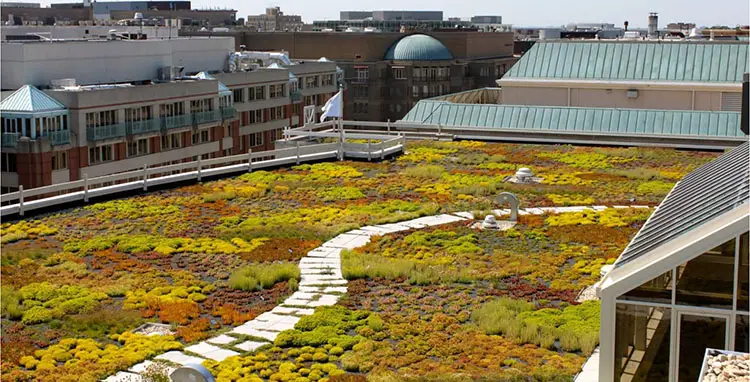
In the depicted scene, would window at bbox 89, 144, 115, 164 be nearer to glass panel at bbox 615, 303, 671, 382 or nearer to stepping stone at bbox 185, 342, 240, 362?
stepping stone at bbox 185, 342, 240, 362

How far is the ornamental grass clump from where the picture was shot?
30859mm

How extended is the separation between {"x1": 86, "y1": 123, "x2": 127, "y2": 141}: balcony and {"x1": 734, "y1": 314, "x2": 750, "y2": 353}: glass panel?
5990 centimetres

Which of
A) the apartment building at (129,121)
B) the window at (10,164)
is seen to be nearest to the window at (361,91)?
the apartment building at (129,121)

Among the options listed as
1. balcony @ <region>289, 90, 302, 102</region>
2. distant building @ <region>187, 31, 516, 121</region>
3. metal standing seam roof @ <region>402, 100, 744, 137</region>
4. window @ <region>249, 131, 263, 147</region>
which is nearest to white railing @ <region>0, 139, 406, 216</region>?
metal standing seam roof @ <region>402, 100, 744, 137</region>

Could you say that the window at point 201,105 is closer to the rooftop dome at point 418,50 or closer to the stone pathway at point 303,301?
the stone pathway at point 303,301

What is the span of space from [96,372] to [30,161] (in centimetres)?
4850

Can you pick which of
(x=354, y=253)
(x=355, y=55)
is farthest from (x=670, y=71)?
(x=355, y=55)

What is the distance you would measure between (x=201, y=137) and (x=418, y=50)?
69.0m

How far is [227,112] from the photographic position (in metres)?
91.0

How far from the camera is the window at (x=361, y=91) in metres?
151

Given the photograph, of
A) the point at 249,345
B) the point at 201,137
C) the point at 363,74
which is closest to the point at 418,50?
the point at 363,74

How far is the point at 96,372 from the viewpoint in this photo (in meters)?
23.3

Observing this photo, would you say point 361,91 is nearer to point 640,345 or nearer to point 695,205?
point 695,205

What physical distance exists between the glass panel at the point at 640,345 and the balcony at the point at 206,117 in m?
68.9
